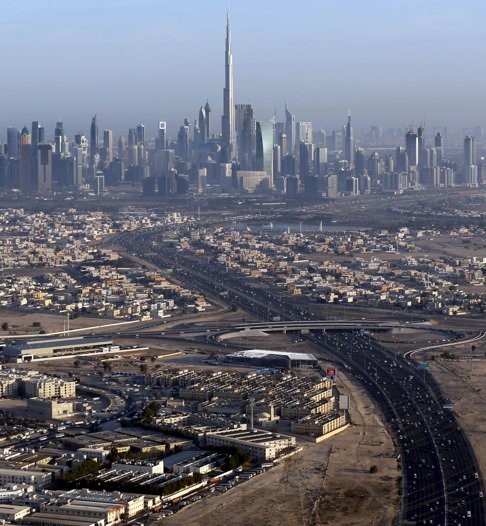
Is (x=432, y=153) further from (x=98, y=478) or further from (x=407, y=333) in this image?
(x=98, y=478)

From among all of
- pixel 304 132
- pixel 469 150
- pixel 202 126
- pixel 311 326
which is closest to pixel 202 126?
pixel 202 126

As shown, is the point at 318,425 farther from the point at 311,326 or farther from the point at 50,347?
the point at 311,326

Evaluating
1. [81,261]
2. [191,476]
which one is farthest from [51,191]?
[191,476]

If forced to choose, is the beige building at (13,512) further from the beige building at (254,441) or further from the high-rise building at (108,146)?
the high-rise building at (108,146)

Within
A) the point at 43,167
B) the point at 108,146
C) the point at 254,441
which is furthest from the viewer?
the point at 108,146

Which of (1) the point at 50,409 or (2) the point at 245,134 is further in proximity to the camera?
(2) the point at 245,134

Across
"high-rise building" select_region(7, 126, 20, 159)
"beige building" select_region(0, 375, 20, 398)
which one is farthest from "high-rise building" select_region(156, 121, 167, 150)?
"beige building" select_region(0, 375, 20, 398)

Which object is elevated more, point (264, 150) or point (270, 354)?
point (264, 150)

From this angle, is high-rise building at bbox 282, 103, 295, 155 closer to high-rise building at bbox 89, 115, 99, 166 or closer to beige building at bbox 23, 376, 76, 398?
high-rise building at bbox 89, 115, 99, 166
